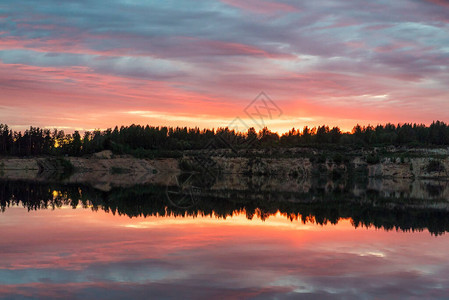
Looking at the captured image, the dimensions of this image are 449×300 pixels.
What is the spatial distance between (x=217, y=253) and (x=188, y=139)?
415 ft

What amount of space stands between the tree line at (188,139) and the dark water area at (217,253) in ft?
285

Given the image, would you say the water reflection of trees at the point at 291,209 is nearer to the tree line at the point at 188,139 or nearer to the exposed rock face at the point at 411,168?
the exposed rock face at the point at 411,168

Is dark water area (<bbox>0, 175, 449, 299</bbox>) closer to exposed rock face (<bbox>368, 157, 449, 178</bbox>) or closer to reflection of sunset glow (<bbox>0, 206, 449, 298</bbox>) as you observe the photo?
reflection of sunset glow (<bbox>0, 206, 449, 298</bbox>)

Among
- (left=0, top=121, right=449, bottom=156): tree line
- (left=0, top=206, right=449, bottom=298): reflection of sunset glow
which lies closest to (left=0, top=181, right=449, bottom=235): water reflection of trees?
(left=0, top=206, right=449, bottom=298): reflection of sunset glow

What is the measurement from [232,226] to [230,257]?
6155 millimetres

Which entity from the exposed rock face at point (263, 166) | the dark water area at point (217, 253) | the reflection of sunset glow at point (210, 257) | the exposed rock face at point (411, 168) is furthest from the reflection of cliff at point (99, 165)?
the reflection of sunset glow at point (210, 257)

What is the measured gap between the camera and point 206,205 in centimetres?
2567

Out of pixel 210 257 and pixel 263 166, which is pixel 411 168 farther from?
pixel 210 257

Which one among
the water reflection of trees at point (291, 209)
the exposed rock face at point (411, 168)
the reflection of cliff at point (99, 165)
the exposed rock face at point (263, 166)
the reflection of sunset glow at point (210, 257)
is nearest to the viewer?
the reflection of sunset glow at point (210, 257)

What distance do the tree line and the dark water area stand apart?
285ft

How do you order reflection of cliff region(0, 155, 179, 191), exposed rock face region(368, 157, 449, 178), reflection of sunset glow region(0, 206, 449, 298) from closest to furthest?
reflection of sunset glow region(0, 206, 449, 298), exposed rock face region(368, 157, 449, 178), reflection of cliff region(0, 155, 179, 191)

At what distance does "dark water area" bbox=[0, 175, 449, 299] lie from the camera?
897 centimetres

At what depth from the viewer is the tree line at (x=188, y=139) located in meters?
109

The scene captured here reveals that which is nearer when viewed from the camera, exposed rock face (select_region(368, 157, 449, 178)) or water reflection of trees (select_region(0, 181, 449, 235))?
water reflection of trees (select_region(0, 181, 449, 235))
